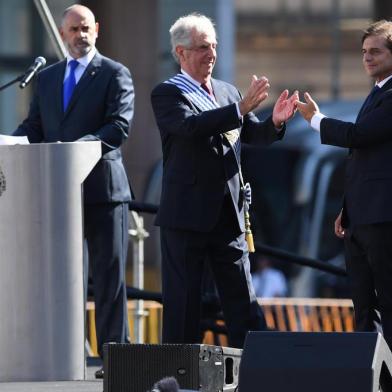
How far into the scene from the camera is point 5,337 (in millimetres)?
6852

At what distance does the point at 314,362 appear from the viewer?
18.1 feet

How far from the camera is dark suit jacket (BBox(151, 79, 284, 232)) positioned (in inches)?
273

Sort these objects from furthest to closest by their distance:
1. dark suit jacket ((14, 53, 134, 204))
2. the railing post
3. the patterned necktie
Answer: the railing post, dark suit jacket ((14, 53, 134, 204)), the patterned necktie

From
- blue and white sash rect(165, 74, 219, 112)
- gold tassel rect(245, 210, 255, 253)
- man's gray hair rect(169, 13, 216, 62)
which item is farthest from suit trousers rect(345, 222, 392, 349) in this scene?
man's gray hair rect(169, 13, 216, 62)

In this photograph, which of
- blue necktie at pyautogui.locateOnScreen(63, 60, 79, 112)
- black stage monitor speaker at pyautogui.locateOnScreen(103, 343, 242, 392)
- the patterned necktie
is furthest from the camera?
blue necktie at pyautogui.locateOnScreen(63, 60, 79, 112)

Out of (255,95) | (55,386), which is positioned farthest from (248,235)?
(55,386)

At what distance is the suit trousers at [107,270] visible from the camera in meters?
7.51

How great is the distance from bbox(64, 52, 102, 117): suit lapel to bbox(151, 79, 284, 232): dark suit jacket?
2.12 feet

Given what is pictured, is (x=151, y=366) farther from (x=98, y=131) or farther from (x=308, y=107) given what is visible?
(x=98, y=131)

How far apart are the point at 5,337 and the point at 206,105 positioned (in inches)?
54.5

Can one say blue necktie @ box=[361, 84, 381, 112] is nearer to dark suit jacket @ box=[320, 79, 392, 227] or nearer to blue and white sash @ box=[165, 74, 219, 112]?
dark suit jacket @ box=[320, 79, 392, 227]

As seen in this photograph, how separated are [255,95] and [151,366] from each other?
1362 mm

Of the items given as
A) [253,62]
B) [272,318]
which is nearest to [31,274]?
[272,318]

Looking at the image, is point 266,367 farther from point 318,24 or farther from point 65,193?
point 318,24
